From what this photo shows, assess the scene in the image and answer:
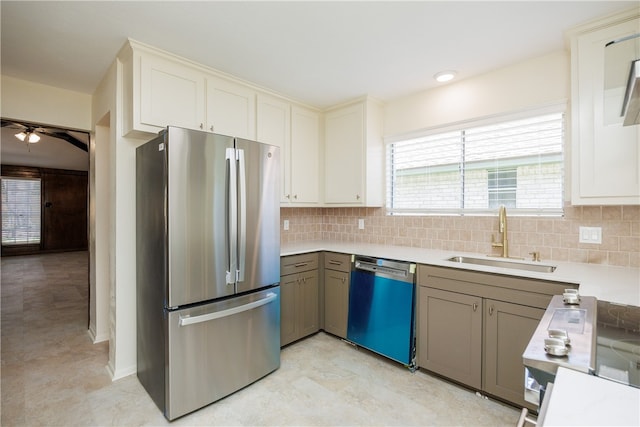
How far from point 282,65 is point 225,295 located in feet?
6.11

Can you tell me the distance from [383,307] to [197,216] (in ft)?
5.55

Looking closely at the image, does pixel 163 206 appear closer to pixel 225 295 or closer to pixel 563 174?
pixel 225 295

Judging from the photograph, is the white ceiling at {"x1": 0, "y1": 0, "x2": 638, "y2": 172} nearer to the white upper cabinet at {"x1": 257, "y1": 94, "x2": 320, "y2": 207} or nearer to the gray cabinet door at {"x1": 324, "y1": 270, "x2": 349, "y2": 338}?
the white upper cabinet at {"x1": 257, "y1": 94, "x2": 320, "y2": 207}

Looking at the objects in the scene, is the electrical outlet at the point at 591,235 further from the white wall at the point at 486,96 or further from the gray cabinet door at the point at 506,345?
the white wall at the point at 486,96

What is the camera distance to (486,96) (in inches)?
104

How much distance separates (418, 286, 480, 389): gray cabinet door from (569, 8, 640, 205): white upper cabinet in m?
1.04

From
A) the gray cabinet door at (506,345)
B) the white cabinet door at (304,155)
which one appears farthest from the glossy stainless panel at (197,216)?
the gray cabinet door at (506,345)

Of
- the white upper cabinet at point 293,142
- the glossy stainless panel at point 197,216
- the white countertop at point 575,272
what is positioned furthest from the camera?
the white upper cabinet at point 293,142

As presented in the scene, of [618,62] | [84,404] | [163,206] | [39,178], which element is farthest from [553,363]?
[39,178]

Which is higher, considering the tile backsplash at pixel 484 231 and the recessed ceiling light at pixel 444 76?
the recessed ceiling light at pixel 444 76

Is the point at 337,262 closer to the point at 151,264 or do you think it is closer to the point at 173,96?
the point at 151,264

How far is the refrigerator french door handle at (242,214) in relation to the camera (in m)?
2.18

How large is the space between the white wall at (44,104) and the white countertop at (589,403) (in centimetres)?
394

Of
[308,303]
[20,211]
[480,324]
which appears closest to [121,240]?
[308,303]
